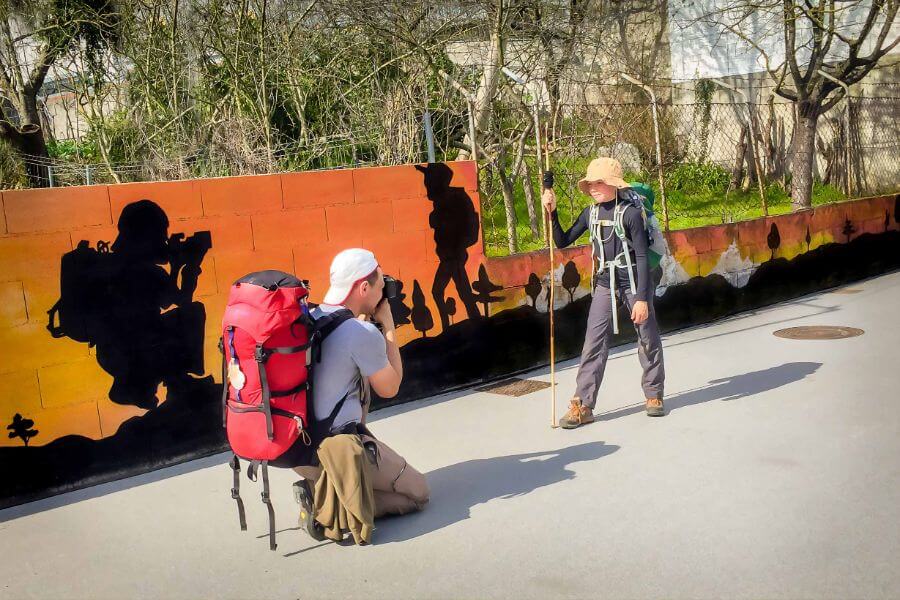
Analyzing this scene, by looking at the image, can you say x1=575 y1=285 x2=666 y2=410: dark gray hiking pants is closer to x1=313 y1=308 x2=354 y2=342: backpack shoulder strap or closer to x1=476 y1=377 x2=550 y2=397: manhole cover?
x1=476 y1=377 x2=550 y2=397: manhole cover

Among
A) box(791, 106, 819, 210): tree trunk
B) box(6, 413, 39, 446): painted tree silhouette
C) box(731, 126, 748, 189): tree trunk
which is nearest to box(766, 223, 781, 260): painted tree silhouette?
box(791, 106, 819, 210): tree trunk

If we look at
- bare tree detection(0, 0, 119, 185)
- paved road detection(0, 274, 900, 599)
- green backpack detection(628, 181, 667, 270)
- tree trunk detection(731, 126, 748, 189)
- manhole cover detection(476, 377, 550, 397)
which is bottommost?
paved road detection(0, 274, 900, 599)

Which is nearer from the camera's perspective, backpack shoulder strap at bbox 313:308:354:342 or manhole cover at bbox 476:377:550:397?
backpack shoulder strap at bbox 313:308:354:342

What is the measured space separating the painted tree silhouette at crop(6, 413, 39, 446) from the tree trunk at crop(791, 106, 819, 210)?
1025 centimetres


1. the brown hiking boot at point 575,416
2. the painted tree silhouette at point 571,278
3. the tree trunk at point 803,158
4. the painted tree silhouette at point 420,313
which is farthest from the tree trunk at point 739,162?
the brown hiking boot at point 575,416

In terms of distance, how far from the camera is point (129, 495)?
5371 mm

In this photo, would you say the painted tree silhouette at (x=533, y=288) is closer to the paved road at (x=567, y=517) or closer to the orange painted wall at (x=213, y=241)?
the orange painted wall at (x=213, y=241)

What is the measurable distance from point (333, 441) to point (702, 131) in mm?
10385

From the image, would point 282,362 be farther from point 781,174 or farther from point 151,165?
point 781,174

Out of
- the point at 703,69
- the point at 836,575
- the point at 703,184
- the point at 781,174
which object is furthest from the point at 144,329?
the point at 703,69

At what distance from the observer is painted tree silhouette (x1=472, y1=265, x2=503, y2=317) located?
754cm

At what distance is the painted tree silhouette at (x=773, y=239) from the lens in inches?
407

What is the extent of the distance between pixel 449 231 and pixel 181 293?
2267 mm

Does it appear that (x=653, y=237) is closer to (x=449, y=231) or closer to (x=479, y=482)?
(x=449, y=231)
